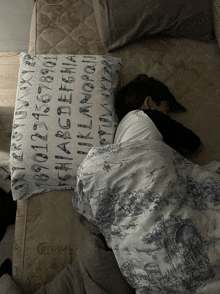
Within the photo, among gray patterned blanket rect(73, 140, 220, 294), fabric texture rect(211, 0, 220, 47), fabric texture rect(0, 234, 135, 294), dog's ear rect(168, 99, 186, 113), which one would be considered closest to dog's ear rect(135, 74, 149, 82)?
dog's ear rect(168, 99, 186, 113)

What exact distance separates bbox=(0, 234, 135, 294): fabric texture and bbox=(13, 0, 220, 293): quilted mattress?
0.36 ft

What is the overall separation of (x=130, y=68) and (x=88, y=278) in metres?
0.96

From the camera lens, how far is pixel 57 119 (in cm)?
101

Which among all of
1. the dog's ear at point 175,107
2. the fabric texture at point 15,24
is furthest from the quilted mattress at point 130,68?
the fabric texture at point 15,24

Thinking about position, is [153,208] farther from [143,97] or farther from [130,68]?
[130,68]

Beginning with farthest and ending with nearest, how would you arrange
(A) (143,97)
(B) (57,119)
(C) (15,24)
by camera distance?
(C) (15,24), (A) (143,97), (B) (57,119)

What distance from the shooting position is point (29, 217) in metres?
0.97

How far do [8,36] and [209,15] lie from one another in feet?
3.97

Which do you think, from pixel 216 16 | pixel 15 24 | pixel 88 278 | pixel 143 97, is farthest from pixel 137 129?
pixel 15 24

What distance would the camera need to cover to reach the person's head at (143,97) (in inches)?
46.8

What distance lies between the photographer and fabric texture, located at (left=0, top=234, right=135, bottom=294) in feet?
2.67

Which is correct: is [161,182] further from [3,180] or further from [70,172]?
Answer: [3,180]

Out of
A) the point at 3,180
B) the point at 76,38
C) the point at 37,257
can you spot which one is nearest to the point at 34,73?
the point at 76,38

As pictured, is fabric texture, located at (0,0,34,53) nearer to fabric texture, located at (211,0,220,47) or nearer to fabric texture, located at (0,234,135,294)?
fabric texture, located at (211,0,220,47)
